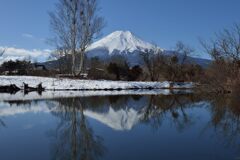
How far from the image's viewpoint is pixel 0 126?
1045 centimetres

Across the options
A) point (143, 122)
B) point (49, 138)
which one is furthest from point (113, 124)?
point (49, 138)

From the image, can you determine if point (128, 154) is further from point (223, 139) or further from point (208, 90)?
point (208, 90)

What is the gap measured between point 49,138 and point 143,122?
385cm

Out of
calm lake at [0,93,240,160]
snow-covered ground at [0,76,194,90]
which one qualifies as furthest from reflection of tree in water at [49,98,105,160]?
snow-covered ground at [0,76,194,90]

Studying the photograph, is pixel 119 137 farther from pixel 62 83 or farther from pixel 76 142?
pixel 62 83

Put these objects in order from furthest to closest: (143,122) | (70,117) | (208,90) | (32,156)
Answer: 1. (208,90)
2. (70,117)
3. (143,122)
4. (32,156)

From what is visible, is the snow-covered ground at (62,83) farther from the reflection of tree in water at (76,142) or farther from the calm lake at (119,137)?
the reflection of tree in water at (76,142)

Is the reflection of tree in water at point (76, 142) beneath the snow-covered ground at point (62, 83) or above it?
beneath

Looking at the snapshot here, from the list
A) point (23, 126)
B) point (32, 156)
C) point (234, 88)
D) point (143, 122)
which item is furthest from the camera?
point (234, 88)

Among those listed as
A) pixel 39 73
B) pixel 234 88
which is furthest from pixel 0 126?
pixel 39 73

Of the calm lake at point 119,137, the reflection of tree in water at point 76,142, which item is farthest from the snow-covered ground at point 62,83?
the reflection of tree in water at point 76,142

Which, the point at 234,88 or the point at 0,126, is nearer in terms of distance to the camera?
the point at 0,126

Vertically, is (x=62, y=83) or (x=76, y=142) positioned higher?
(x=62, y=83)

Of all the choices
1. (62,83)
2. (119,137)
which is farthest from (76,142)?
(62,83)
